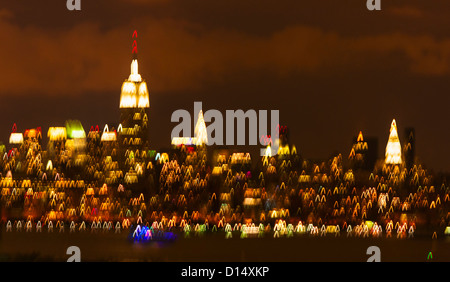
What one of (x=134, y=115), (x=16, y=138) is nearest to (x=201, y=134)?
(x=134, y=115)

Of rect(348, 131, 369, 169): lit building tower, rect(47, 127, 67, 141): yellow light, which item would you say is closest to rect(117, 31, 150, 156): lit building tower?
rect(47, 127, 67, 141): yellow light

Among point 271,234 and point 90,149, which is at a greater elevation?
point 90,149

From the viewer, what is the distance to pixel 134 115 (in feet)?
505

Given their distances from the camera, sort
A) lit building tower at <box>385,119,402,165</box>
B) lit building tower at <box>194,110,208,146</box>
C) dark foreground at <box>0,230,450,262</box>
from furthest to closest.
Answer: lit building tower at <box>194,110,208,146</box>, lit building tower at <box>385,119,402,165</box>, dark foreground at <box>0,230,450,262</box>

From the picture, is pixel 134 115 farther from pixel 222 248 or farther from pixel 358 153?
pixel 222 248

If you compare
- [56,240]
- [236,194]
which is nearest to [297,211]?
[236,194]

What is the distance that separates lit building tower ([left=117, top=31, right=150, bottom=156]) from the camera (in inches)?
5846

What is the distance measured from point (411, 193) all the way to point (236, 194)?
24617 mm

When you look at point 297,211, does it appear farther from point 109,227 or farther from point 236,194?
point 109,227

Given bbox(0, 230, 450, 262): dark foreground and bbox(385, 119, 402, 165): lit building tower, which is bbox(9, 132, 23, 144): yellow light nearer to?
bbox(0, 230, 450, 262): dark foreground

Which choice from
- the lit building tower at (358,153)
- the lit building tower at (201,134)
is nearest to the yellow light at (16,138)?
the lit building tower at (201,134)

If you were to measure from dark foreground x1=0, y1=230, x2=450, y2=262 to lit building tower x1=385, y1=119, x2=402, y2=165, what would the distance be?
58.3 ft

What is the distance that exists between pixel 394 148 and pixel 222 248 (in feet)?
145

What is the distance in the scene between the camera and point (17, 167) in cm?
15112
